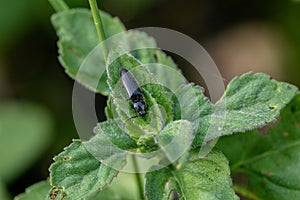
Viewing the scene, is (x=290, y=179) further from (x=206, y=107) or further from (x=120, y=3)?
(x=120, y=3)

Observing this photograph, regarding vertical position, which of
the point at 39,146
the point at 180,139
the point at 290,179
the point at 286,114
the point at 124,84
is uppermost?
the point at 124,84

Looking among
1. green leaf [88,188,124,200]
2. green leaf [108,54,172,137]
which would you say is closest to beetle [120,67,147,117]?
green leaf [108,54,172,137]

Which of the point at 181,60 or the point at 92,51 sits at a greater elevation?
the point at 92,51

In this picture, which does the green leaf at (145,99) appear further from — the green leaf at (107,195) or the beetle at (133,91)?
the green leaf at (107,195)

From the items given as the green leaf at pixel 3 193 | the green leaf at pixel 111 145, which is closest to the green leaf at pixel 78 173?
the green leaf at pixel 111 145

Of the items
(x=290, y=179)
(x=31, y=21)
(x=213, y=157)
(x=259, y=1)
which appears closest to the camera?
(x=213, y=157)

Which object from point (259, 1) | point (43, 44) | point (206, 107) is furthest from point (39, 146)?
point (206, 107)
